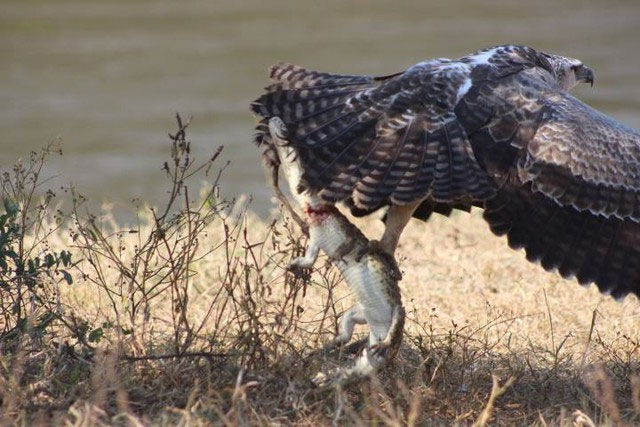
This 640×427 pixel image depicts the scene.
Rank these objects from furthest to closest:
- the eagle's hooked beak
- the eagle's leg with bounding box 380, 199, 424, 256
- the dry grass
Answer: the eagle's hooked beak < the eagle's leg with bounding box 380, 199, 424, 256 < the dry grass

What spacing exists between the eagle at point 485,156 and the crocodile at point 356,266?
7 centimetres

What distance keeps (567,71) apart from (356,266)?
5.64 ft

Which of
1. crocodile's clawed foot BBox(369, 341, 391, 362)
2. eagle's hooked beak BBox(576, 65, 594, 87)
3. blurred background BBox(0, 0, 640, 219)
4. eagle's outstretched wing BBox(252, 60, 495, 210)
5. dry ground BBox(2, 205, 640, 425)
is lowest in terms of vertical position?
Answer: blurred background BBox(0, 0, 640, 219)

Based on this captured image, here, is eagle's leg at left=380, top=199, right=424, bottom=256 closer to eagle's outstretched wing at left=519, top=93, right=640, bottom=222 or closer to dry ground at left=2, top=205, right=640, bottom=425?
dry ground at left=2, top=205, right=640, bottom=425

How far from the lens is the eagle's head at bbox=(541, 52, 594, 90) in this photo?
5.59 m

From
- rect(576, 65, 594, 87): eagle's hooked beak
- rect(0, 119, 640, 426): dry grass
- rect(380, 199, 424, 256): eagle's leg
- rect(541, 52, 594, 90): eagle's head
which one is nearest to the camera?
rect(0, 119, 640, 426): dry grass

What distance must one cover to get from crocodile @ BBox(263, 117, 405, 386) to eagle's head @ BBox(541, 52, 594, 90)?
1.34 meters

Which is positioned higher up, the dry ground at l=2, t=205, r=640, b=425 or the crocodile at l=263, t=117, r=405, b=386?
the crocodile at l=263, t=117, r=405, b=386

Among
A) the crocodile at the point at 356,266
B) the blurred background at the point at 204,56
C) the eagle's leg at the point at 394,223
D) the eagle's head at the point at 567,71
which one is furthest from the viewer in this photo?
the blurred background at the point at 204,56

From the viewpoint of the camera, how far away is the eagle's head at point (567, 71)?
5590 millimetres

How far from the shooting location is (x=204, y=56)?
14133 millimetres

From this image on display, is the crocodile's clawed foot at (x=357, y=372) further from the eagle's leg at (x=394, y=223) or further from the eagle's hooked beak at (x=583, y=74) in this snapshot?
the eagle's hooked beak at (x=583, y=74)

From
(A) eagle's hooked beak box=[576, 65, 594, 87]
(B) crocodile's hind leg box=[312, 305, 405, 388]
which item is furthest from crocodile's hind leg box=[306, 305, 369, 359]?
(A) eagle's hooked beak box=[576, 65, 594, 87]

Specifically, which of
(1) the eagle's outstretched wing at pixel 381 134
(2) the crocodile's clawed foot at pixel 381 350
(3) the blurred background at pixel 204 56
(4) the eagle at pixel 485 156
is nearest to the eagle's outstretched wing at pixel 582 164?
(4) the eagle at pixel 485 156
